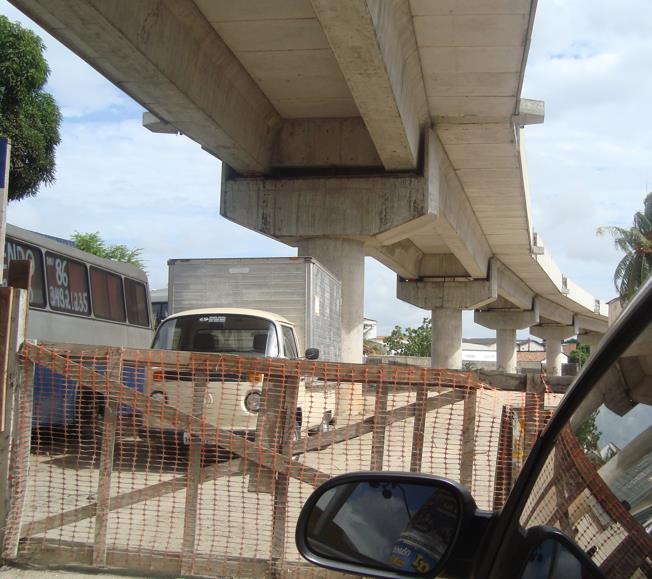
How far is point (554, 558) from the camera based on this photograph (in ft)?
5.71

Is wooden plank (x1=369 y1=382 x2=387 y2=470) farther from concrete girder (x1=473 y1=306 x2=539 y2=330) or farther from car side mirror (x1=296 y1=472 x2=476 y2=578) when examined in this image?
concrete girder (x1=473 y1=306 x2=539 y2=330)

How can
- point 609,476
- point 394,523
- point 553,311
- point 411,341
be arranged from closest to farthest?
1. point 609,476
2. point 394,523
3. point 553,311
4. point 411,341

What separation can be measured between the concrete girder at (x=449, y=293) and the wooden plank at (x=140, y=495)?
3118 cm

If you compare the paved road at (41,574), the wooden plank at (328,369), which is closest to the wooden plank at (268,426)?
the wooden plank at (328,369)

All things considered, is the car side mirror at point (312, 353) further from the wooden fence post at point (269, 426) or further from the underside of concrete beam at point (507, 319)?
the underside of concrete beam at point (507, 319)

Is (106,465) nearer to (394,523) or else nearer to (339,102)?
(394,523)

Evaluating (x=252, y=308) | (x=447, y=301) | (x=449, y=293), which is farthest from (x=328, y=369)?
(x=447, y=301)

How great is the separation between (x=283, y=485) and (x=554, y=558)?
456 centimetres

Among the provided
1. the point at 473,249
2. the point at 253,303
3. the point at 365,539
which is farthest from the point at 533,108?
the point at 365,539

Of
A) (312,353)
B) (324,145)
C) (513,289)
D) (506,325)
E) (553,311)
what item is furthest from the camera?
(553,311)

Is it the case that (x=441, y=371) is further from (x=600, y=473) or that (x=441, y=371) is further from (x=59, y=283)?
(x=59, y=283)

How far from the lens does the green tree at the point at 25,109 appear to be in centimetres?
2561

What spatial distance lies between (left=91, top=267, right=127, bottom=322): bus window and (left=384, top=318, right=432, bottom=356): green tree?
6082cm

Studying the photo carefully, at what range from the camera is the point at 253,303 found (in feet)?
50.3
